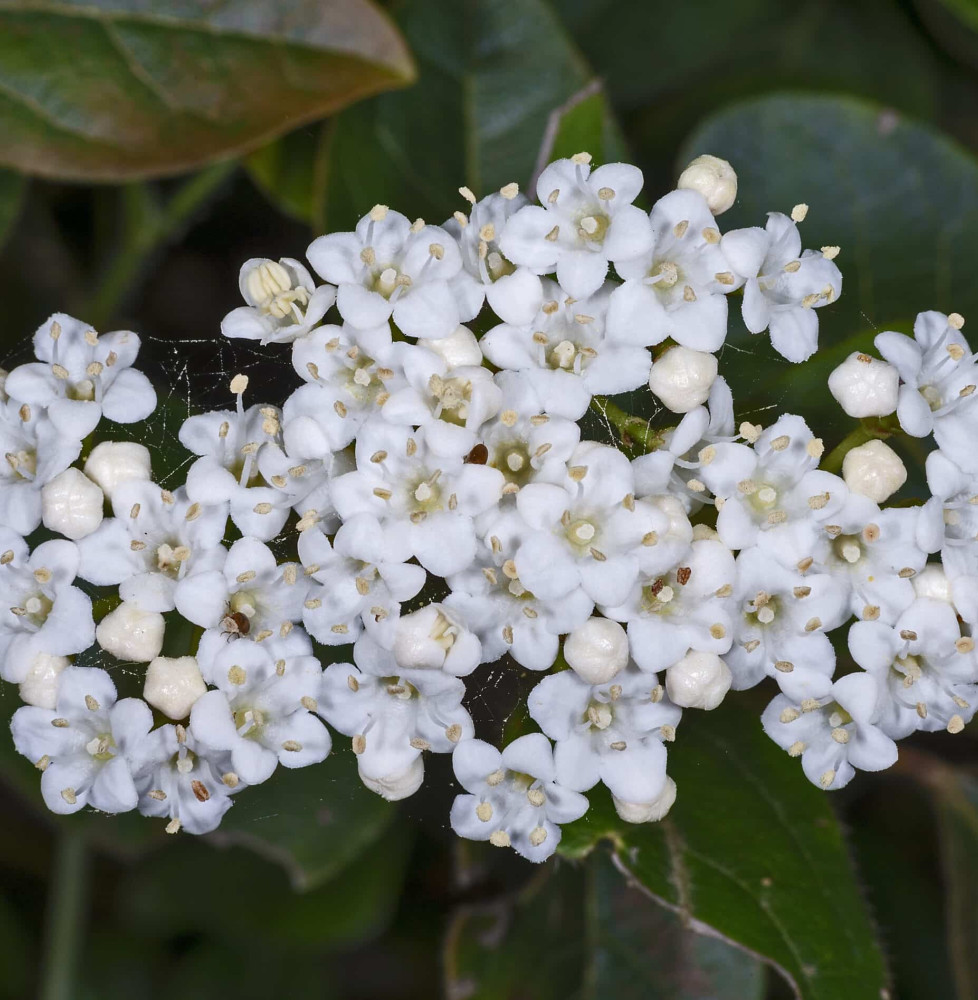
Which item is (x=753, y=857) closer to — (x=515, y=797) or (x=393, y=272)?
(x=515, y=797)

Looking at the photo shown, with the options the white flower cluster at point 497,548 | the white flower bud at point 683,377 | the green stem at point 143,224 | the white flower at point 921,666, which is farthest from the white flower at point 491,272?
the green stem at point 143,224

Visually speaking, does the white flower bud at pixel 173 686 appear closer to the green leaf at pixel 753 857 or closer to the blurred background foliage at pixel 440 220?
the blurred background foliage at pixel 440 220

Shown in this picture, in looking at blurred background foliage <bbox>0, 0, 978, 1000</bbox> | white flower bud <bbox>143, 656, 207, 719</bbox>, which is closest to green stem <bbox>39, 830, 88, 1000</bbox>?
blurred background foliage <bbox>0, 0, 978, 1000</bbox>

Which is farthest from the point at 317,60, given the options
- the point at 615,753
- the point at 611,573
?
the point at 615,753

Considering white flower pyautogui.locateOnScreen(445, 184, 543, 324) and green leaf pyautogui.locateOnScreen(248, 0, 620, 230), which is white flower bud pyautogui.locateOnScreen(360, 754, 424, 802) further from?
green leaf pyautogui.locateOnScreen(248, 0, 620, 230)

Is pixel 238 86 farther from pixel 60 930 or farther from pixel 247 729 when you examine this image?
pixel 60 930

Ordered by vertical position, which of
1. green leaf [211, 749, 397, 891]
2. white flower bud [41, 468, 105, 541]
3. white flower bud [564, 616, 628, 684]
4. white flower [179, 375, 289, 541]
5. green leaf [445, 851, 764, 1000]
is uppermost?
white flower [179, 375, 289, 541]
